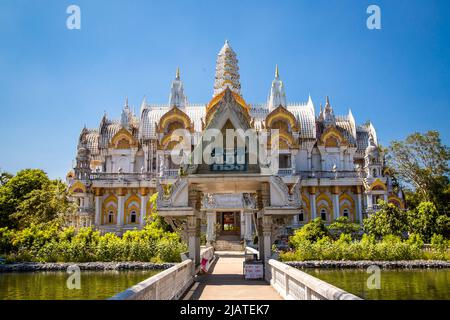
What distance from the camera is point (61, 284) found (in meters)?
17.5

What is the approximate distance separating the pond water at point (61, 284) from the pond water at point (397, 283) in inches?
348

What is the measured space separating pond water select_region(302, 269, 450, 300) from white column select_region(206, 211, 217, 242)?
37.5 feet

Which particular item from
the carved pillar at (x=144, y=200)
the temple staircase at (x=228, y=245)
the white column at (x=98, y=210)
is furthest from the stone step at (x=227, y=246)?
the white column at (x=98, y=210)

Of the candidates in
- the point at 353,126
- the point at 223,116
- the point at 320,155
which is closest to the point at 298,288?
the point at 223,116

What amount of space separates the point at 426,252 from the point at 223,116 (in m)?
18.5

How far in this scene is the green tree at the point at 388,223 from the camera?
28070mm

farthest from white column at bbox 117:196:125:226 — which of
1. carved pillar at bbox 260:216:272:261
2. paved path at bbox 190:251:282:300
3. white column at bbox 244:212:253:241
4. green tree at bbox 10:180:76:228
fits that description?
carved pillar at bbox 260:216:272:261

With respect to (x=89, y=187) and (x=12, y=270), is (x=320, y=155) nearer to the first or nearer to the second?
(x=89, y=187)

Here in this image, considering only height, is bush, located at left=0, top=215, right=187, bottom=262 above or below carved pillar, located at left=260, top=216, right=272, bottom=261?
below

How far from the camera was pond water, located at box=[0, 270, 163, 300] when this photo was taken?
1461 cm

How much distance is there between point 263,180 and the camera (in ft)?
40.5

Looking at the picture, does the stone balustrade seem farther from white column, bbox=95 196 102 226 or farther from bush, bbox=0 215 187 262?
white column, bbox=95 196 102 226

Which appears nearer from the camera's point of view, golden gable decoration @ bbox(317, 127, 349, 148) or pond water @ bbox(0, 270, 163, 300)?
pond water @ bbox(0, 270, 163, 300)
